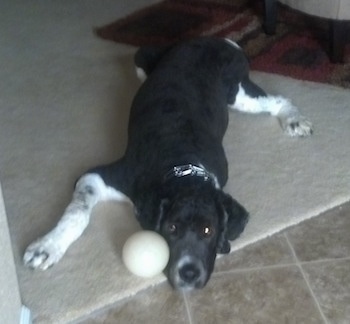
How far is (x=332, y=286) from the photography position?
7.34 feet

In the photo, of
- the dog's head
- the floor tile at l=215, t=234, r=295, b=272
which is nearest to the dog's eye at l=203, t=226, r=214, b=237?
the dog's head

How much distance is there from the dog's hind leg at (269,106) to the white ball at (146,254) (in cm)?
104

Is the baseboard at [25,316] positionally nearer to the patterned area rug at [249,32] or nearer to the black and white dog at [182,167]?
the black and white dog at [182,167]

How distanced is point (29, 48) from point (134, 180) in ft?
5.72

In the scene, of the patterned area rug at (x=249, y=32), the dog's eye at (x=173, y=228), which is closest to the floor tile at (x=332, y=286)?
the dog's eye at (x=173, y=228)

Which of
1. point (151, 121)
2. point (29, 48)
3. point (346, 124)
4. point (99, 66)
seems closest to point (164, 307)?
point (151, 121)

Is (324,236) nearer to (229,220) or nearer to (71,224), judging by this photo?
(229,220)

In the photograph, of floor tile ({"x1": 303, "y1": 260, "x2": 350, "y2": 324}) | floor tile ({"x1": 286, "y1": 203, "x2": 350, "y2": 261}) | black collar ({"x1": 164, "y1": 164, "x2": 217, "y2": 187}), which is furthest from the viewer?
floor tile ({"x1": 286, "y1": 203, "x2": 350, "y2": 261})

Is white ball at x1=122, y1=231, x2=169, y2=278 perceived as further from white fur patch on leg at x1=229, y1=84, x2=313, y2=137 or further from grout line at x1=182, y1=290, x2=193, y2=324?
white fur patch on leg at x1=229, y1=84, x2=313, y2=137

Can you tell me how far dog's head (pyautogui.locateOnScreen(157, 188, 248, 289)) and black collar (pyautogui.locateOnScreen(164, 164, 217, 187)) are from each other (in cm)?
8

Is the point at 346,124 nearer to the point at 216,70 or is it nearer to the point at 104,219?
the point at 216,70

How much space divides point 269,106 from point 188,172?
3.06 feet

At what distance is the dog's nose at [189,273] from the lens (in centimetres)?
210

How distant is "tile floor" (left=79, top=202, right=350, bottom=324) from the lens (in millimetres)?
2135
